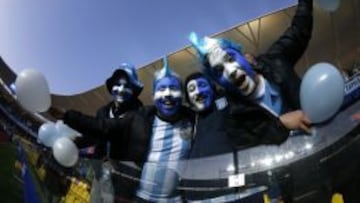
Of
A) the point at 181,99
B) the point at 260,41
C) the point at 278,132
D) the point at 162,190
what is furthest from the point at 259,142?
the point at 260,41

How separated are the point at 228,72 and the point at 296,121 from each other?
81 cm

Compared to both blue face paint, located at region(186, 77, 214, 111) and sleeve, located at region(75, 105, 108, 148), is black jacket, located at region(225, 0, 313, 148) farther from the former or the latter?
sleeve, located at region(75, 105, 108, 148)

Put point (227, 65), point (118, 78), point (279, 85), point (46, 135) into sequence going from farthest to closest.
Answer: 1. point (118, 78)
2. point (46, 135)
3. point (227, 65)
4. point (279, 85)

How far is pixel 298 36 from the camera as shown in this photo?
182 inches

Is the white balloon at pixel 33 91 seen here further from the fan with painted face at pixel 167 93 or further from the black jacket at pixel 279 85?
the black jacket at pixel 279 85

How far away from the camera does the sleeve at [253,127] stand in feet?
13.0

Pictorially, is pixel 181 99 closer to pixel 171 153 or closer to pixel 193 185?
pixel 171 153

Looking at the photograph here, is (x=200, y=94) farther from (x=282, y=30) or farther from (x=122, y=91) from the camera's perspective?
(x=282, y=30)

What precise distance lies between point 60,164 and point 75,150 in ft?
0.57

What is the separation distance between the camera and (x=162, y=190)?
4.28 metres

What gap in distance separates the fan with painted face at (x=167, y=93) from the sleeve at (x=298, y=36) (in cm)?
82

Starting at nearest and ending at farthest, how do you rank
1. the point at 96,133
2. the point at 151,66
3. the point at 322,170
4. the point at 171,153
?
the point at 322,170, the point at 171,153, the point at 96,133, the point at 151,66

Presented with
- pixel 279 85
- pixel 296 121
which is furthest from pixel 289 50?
pixel 296 121

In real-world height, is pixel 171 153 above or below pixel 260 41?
below
